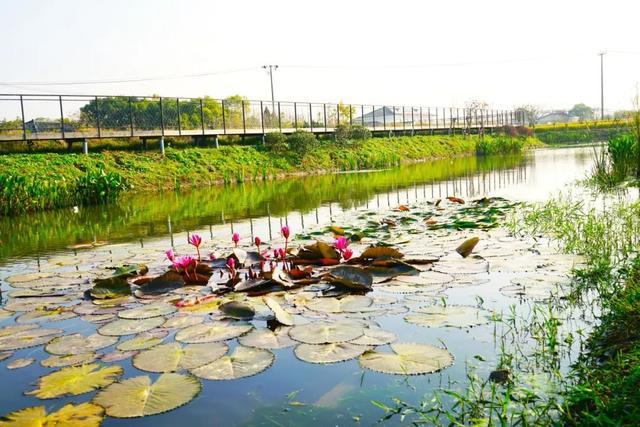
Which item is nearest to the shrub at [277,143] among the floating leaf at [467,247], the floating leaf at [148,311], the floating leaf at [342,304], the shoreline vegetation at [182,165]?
the shoreline vegetation at [182,165]

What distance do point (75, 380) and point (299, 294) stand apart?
6.05ft

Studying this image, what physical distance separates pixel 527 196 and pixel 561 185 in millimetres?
2500

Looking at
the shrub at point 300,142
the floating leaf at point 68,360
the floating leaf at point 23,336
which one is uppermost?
the shrub at point 300,142

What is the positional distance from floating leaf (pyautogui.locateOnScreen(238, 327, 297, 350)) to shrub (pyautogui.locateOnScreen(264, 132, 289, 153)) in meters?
23.2

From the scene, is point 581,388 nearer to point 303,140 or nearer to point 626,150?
point 626,150

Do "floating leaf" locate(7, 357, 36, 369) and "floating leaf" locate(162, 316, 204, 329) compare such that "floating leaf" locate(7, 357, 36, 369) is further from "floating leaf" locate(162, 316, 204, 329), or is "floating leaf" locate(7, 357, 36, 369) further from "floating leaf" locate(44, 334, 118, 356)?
"floating leaf" locate(162, 316, 204, 329)

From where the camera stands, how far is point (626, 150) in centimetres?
1126

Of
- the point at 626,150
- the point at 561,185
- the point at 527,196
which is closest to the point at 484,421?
the point at 527,196

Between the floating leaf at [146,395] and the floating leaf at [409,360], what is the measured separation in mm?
932

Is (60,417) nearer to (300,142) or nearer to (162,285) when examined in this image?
(162,285)

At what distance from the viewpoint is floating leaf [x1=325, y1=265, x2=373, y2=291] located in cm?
425

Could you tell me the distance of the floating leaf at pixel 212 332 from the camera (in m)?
3.35

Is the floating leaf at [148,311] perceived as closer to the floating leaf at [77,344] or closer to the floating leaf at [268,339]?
the floating leaf at [77,344]

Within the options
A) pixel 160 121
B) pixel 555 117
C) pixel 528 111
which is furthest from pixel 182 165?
pixel 555 117
